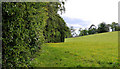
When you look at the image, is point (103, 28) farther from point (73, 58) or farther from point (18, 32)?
point (18, 32)

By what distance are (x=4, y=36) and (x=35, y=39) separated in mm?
1425

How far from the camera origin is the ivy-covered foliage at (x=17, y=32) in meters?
4.27

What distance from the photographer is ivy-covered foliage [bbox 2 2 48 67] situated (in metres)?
4.27

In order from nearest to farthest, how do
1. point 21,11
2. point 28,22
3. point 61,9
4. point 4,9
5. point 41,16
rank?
point 4,9
point 21,11
point 28,22
point 41,16
point 61,9

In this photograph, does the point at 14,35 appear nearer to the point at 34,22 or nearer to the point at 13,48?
the point at 13,48

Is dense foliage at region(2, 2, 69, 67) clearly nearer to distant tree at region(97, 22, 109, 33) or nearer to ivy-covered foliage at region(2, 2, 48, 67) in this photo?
ivy-covered foliage at region(2, 2, 48, 67)

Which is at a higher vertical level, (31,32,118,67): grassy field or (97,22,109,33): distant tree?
(97,22,109,33): distant tree

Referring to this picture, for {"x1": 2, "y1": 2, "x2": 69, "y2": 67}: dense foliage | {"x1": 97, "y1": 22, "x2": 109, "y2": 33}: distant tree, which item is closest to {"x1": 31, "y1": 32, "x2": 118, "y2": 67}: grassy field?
{"x1": 2, "y1": 2, "x2": 69, "y2": 67}: dense foliage

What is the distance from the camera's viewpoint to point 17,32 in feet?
14.4

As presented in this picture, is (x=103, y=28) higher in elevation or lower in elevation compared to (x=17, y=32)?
higher

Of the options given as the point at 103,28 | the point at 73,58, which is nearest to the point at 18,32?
the point at 73,58

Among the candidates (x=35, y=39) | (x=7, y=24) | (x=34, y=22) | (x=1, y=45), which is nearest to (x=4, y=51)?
(x=1, y=45)

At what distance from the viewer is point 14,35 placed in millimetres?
4449

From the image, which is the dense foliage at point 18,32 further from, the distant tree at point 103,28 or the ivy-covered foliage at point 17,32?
the distant tree at point 103,28
